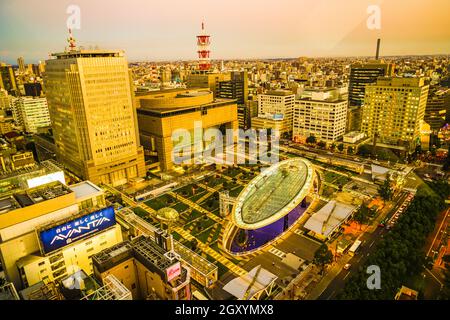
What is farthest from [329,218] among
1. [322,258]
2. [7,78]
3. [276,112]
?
[7,78]

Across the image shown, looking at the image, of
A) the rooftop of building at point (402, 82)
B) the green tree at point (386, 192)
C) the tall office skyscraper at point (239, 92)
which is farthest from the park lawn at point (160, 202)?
the rooftop of building at point (402, 82)

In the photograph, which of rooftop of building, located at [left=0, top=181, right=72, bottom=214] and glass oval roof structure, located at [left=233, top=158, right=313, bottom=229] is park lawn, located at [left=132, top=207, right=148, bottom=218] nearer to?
rooftop of building, located at [left=0, top=181, right=72, bottom=214]

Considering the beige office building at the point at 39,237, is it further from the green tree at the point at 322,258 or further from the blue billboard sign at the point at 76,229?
the green tree at the point at 322,258

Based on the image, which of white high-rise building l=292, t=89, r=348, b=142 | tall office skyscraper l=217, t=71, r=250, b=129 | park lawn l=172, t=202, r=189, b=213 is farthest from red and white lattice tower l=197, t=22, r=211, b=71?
park lawn l=172, t=202, r=189, b=213

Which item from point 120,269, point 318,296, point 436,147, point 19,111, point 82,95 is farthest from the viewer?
point 19,111

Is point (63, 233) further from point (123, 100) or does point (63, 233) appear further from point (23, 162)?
point (23, 162)

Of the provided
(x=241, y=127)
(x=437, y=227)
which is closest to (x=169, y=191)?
(x=437, y=227)
